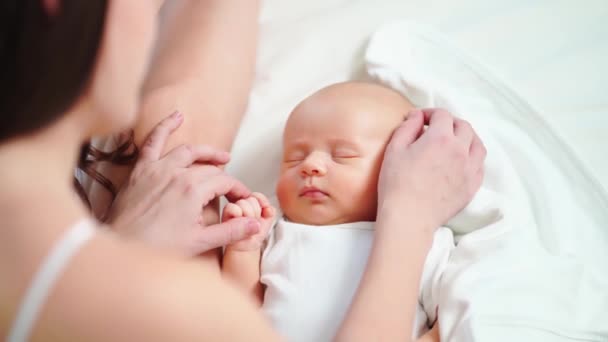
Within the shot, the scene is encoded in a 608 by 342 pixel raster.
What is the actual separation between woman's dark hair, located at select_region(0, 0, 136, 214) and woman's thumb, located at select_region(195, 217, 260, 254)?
519 millimetres

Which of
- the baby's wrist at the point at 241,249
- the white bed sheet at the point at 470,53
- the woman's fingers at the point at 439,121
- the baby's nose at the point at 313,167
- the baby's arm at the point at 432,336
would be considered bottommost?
the baby's arm at the point at 432,336

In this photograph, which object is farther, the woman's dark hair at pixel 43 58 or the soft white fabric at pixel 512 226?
the soft white fabric at pixel 512 226

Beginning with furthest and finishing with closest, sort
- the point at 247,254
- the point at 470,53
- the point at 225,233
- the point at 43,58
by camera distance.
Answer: the point at 470,53 → the point at 247,254 → the point at 225,233 → the point at 43,58

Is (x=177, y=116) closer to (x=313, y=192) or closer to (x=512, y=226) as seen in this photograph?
(x=313, y=192)

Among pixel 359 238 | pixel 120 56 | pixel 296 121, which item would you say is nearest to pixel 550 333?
pixel 359 238

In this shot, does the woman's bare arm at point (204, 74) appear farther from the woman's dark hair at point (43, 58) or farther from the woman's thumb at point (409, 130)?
the woman's dark hair at point (43, 58)

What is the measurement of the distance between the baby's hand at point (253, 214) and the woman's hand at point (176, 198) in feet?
Result: 0.10

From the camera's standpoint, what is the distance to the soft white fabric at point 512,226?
41.6 inches

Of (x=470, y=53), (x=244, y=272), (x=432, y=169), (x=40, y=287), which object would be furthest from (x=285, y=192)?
(x=40, y=287)

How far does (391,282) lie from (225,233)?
0.30 meters

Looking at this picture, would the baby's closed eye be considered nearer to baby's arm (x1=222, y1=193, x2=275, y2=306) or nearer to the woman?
baby's arm (x1=222, y1=193, x2=275, y2=306)

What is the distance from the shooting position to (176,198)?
1103mm

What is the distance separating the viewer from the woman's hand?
1.05 meters

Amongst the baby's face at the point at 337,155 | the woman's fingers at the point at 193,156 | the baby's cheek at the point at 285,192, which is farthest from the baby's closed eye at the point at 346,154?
the woman's fingers at the point at 193,156
